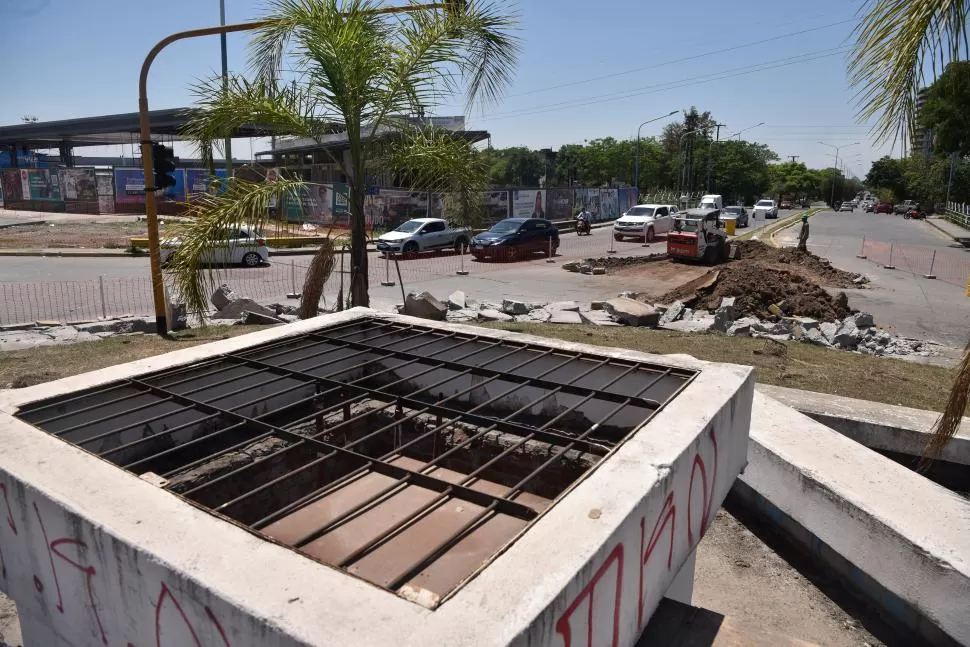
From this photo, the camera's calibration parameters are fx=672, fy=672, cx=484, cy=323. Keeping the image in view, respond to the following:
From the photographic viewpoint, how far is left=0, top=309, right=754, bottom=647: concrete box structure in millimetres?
2104

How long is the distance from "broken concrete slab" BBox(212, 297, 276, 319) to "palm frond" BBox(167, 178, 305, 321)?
15.3 feet

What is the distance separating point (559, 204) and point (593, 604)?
4305 centimetres

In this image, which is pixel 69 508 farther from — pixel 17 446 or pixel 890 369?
pixel 890 369

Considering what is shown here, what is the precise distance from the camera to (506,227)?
27.1 meters

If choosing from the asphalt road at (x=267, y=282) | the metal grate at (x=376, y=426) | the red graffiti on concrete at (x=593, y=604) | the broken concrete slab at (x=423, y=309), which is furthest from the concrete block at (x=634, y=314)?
the red graffiti on concrete at (x=593, y=604)

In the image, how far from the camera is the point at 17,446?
11.1ft

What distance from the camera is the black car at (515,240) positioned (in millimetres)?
25953

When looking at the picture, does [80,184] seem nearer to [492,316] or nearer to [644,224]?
[644,224]

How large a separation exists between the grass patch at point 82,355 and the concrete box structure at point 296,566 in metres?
5.47

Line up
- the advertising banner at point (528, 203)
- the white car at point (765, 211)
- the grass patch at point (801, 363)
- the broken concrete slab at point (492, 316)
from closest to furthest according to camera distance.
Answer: the grass patch at point (801, 363) → the broken concrete slab at point (492, 316) → the advertising banner at point (528, 203) → the white car at point (765, 211)

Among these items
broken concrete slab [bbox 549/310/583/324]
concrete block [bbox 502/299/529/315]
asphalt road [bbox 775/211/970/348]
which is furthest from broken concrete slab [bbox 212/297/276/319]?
asphalt road [bbox 775/211/970/348]

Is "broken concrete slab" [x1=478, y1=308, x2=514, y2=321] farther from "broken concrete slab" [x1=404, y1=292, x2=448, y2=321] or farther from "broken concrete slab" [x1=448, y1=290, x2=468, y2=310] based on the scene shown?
"broken concrete slab" [x1=404, y1=292, x2=448, y2=321]

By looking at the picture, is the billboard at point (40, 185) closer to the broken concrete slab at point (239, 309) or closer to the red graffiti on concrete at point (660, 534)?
the broken concrete slab at point (239, 309)

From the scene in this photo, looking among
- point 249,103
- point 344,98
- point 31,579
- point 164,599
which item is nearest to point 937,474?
point 164,599
